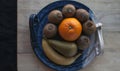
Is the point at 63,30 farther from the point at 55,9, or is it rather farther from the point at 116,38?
the point at 116,38

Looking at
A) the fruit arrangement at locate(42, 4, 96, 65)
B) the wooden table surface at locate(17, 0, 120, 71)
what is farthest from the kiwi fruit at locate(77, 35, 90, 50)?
the wooden table surface at locate(17, 0, 120, 71)

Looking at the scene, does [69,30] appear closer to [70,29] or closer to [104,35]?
[70,29]

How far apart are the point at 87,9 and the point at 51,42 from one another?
16cm

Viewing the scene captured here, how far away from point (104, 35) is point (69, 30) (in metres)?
0.18

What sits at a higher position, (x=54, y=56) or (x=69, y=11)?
(x=69, y=11)

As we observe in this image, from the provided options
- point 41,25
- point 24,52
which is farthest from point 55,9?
point 24,52

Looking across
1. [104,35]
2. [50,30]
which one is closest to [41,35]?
[50,30]
